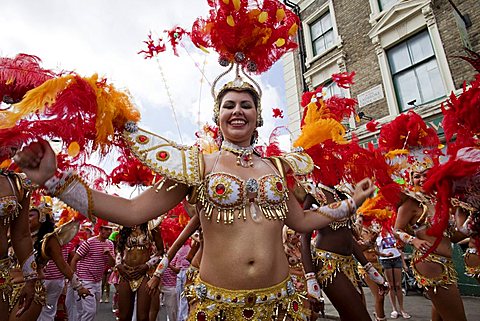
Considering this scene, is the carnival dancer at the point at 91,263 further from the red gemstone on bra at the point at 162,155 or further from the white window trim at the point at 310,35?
the white window trim at the point at 310,35

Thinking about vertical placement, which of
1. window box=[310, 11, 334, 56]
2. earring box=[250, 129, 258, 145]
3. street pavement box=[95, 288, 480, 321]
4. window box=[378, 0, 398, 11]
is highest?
window box=[310, 11, 334, 56]

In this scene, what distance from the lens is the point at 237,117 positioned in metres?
2.30

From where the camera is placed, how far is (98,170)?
7.23ft

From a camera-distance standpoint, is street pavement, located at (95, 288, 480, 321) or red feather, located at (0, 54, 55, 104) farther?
street pavement, located at (95, 288, 480, 321)

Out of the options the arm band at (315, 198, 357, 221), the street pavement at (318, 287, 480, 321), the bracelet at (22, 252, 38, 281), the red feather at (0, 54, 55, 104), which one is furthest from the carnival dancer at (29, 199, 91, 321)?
the street pavement at (318, 287, 480, 321)

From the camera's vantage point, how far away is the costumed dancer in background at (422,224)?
135 inches

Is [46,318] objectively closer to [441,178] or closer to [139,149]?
[139,149]

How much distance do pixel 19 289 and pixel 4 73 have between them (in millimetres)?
2003

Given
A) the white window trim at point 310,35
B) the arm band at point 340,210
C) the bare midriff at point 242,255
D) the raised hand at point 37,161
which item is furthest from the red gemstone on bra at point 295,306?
the white window trim at point 310,35

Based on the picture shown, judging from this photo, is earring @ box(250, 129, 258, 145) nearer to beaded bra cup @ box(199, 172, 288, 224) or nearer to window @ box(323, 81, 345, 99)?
beaded bra cup @ box(199, 172, 288, 224)

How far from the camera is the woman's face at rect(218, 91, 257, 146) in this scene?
7.54 feet

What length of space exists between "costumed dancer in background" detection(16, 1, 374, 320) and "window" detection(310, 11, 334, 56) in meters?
11.9

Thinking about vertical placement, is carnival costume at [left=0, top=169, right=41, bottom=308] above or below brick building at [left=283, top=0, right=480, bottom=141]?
below

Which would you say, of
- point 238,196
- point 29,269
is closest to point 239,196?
point 238,196
